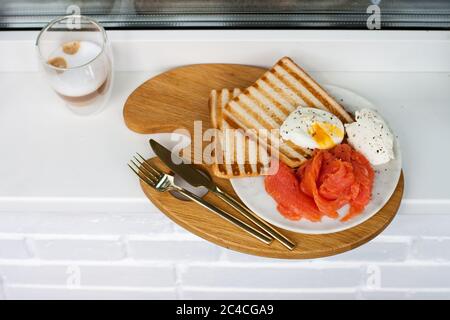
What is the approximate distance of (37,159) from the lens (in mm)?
952

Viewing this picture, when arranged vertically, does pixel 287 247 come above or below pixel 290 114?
below

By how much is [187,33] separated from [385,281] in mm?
623

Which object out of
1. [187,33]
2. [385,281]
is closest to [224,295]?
[385,281]

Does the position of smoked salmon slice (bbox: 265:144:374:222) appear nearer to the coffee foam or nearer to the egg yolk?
the egg yolk

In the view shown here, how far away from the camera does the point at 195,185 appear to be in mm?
900

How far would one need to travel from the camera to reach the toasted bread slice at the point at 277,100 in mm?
948

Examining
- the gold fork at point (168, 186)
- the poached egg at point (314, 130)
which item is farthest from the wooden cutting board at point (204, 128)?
the poached egg at point (314, 130)

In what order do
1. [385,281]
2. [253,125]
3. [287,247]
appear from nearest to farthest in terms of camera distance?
[287,247]
[253,125]
[385,281]

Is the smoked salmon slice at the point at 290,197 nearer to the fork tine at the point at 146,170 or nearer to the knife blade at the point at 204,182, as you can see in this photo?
the knife blade at the point at 204,182

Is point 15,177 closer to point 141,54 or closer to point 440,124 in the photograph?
point 141,54

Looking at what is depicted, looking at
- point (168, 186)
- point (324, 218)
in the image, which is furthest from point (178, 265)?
point (324, 218)

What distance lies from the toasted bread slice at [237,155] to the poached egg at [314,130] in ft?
0.17

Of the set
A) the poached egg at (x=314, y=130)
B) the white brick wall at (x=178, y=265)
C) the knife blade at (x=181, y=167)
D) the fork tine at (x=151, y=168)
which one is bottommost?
the white brick wall at (x=178, y=265)

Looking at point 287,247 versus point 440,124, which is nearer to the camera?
point 287,247
